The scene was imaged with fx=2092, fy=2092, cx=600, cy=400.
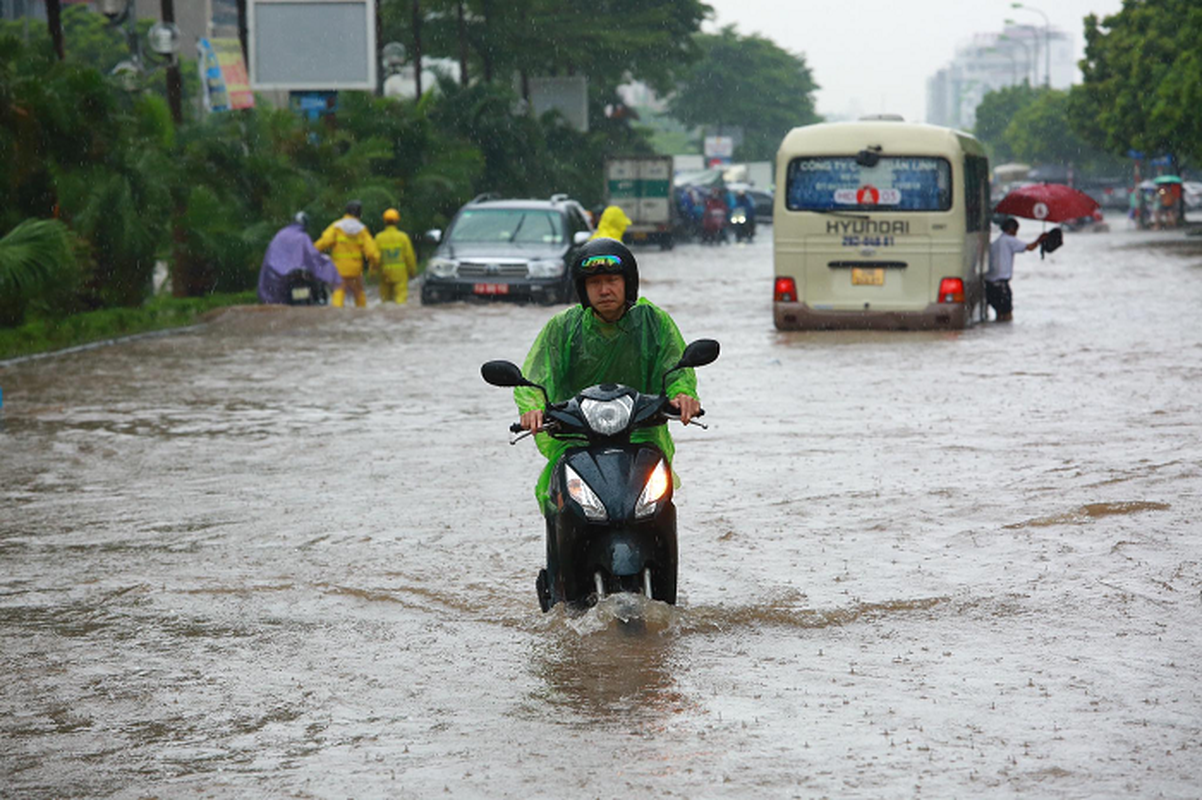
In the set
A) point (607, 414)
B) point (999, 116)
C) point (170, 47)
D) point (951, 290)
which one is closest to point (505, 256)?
point (170, 47)

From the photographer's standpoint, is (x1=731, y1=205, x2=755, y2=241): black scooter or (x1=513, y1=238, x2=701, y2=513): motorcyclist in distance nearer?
(x1=513, y1=238, x2=701, y2=513): motorcyclist in distance

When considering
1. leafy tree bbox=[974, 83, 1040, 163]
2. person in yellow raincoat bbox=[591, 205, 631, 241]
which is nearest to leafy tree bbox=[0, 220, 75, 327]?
person in yellow raincoat bbox=[591, 205, 631, 241]

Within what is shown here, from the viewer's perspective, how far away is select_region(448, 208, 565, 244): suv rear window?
2911 cm

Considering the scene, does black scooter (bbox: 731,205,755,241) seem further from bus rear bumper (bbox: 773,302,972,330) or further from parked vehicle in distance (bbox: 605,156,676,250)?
bus rear bumper (bbox: 773,302,972,330)

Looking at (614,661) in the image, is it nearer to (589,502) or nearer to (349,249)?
(589,502)

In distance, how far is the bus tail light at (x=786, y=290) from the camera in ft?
77.2

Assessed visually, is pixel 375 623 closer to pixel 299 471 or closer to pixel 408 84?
pixel 299 471

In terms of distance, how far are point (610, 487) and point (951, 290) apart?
54.4ft

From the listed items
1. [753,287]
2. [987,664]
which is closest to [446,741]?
[987,664]

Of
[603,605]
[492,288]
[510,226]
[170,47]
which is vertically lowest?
[492,288]

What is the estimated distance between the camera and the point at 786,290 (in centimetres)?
2358

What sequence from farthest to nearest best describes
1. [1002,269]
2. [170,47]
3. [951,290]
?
[170,47], [1002,269], [951,290]

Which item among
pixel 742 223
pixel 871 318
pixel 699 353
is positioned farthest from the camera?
pixel 742 223

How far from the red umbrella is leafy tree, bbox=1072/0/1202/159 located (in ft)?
75.5
